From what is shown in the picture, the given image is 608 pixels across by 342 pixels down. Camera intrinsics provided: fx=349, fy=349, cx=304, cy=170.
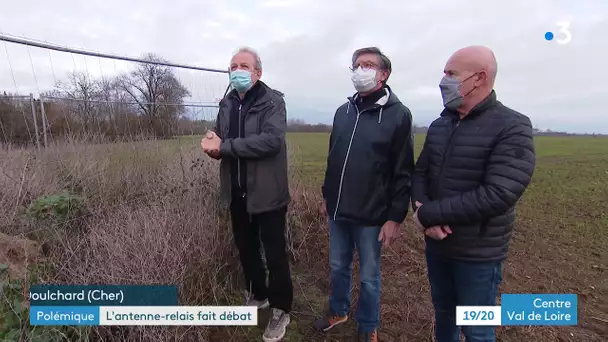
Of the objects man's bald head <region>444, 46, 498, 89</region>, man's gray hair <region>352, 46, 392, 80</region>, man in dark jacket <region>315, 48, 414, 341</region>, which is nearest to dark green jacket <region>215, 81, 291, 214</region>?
man in dark jacket <region>315, 48, 414, 341</region>

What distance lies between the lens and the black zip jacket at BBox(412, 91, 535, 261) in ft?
5.77

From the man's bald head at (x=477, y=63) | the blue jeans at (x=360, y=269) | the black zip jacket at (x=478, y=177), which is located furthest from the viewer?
the blue jeans at (x=360, y=269)

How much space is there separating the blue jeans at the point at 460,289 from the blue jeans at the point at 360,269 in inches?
15.6

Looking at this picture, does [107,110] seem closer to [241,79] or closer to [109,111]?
[109,111]

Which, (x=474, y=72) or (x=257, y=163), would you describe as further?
(x=257, y=163)

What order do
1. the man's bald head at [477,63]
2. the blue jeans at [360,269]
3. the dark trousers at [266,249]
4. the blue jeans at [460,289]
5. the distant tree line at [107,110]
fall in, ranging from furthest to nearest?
1. the distant tree line at [107,110]
2. the dark trousers at [266,249]
3. the blue jeans at [360,269]
4. the blue jeans at [460,289]
5. the man's bald head at [477,63]

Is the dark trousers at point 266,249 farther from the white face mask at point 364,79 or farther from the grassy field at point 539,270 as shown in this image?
the white face mask at point 364,79

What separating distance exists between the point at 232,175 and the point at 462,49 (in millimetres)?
1757

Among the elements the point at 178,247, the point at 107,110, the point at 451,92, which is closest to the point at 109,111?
the point at 107,110

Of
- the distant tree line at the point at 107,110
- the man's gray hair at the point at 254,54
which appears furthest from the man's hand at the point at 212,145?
the distant tree line at the point at 107,110

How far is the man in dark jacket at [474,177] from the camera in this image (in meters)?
1.77

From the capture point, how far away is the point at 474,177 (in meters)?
1.90

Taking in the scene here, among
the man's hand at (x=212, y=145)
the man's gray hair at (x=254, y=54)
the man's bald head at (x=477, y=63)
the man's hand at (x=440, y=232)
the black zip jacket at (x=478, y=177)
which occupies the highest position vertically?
the man's gray hair at (x=254, y=54)

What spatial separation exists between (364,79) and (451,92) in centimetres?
61
